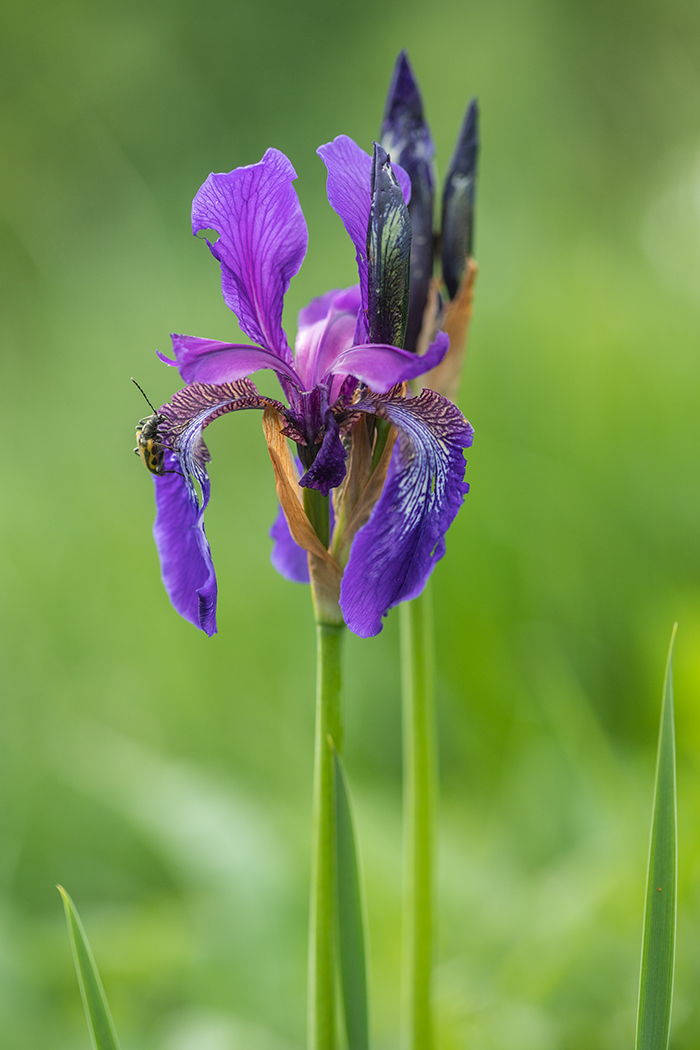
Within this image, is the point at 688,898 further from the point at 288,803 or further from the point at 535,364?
the point at 535,364

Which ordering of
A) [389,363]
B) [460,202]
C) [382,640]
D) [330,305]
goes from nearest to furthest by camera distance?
[389,363] → [330,305] → [460,202] → [382,640]

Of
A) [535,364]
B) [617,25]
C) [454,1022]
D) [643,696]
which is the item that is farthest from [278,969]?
[617,25]

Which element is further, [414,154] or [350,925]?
[414,154]

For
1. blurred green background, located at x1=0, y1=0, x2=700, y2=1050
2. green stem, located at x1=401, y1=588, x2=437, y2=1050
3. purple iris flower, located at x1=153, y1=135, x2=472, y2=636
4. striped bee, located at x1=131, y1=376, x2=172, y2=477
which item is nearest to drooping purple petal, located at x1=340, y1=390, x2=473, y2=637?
purple iris flower, located at x1=153, y1=135, x2=472, y2=636

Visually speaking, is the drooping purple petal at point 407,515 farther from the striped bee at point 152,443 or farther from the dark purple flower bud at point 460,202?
the dark purple flower bud at point 460,202

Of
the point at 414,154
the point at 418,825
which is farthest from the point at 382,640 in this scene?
the point at 414,154

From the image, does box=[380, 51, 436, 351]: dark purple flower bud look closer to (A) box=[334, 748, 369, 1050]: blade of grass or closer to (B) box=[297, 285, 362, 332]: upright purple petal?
(B) box=[297, 285, 362, 332]: upright purple petal

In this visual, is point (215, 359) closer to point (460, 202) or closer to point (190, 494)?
point (190, 494)
